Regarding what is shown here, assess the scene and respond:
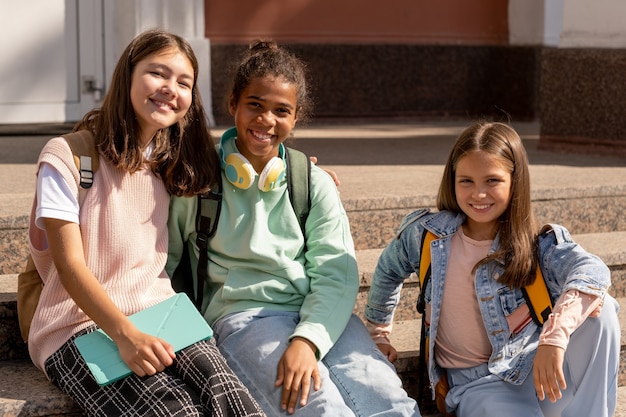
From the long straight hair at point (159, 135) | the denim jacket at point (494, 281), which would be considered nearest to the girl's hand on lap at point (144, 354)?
the long straight hair at point (159, 135)

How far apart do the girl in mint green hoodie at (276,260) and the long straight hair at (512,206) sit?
0.42 m

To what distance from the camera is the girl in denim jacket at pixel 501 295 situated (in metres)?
3.04

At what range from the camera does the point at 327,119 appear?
738cm

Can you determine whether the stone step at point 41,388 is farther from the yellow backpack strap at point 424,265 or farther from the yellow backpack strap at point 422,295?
the yellow backpack strap at point 424,265

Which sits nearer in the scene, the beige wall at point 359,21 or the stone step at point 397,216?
the stone step at point 397,216

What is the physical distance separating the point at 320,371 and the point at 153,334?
0.49 meters

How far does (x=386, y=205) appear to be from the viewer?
4055 mm

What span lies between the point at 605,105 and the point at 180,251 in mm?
3269

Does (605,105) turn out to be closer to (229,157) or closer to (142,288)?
(229,157)

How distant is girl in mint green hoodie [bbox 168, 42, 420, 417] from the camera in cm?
302

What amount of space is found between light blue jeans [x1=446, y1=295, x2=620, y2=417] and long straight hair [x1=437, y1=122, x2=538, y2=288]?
24cm

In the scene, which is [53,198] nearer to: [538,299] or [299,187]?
[299,187]

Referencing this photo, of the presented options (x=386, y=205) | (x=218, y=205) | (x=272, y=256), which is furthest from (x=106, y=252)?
(x=386, y=205)

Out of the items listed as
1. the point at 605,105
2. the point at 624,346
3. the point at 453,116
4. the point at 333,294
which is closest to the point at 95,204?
the point at 333,294
